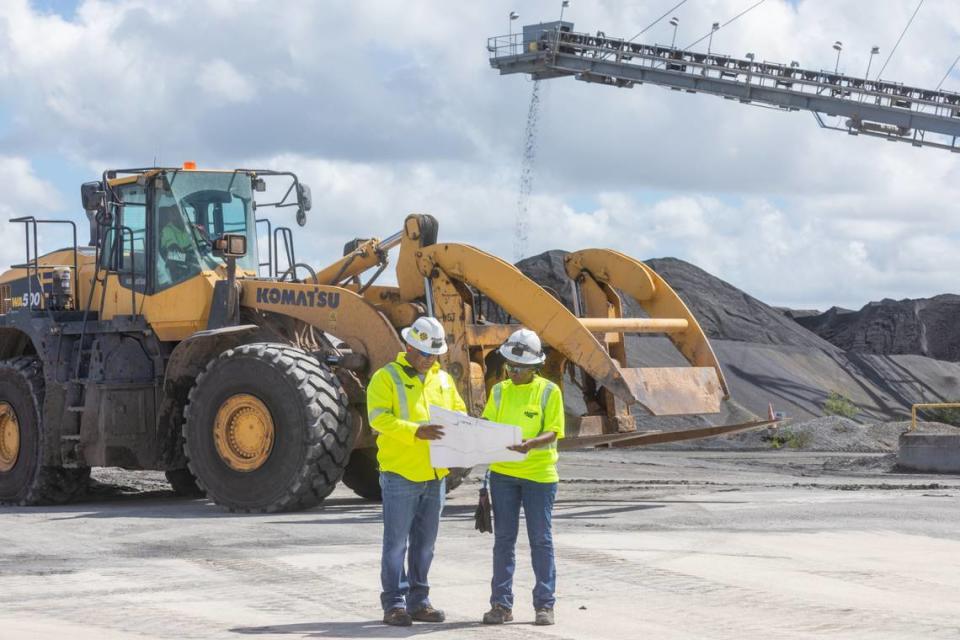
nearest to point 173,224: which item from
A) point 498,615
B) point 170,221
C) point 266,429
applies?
point 170,221

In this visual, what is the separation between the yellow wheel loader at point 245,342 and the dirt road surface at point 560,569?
664 mm

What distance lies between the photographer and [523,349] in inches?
346

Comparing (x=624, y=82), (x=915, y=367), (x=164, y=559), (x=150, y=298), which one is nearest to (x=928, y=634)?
(x=164, y=559)

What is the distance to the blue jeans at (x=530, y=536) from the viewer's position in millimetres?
8734

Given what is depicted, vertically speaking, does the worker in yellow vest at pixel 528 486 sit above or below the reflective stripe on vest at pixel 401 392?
below

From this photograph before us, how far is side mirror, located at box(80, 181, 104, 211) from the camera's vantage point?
1567cm

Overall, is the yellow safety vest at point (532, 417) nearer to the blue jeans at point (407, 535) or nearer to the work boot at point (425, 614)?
the blue jeans at point (407, 535)

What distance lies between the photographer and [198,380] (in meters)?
14.9

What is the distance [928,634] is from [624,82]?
3730 cm

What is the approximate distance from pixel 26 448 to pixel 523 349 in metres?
9.94

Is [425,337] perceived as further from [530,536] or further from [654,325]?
[654,325]

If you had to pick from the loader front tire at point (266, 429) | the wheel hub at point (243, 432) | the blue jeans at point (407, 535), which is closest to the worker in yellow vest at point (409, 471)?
the blue jeans at point (407, 535)

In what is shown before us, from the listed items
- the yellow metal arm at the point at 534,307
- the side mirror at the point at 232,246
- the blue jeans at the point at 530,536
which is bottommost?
the blue jeans at the point at 530,536

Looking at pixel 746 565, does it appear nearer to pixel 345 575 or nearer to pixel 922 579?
pixel 922 579
